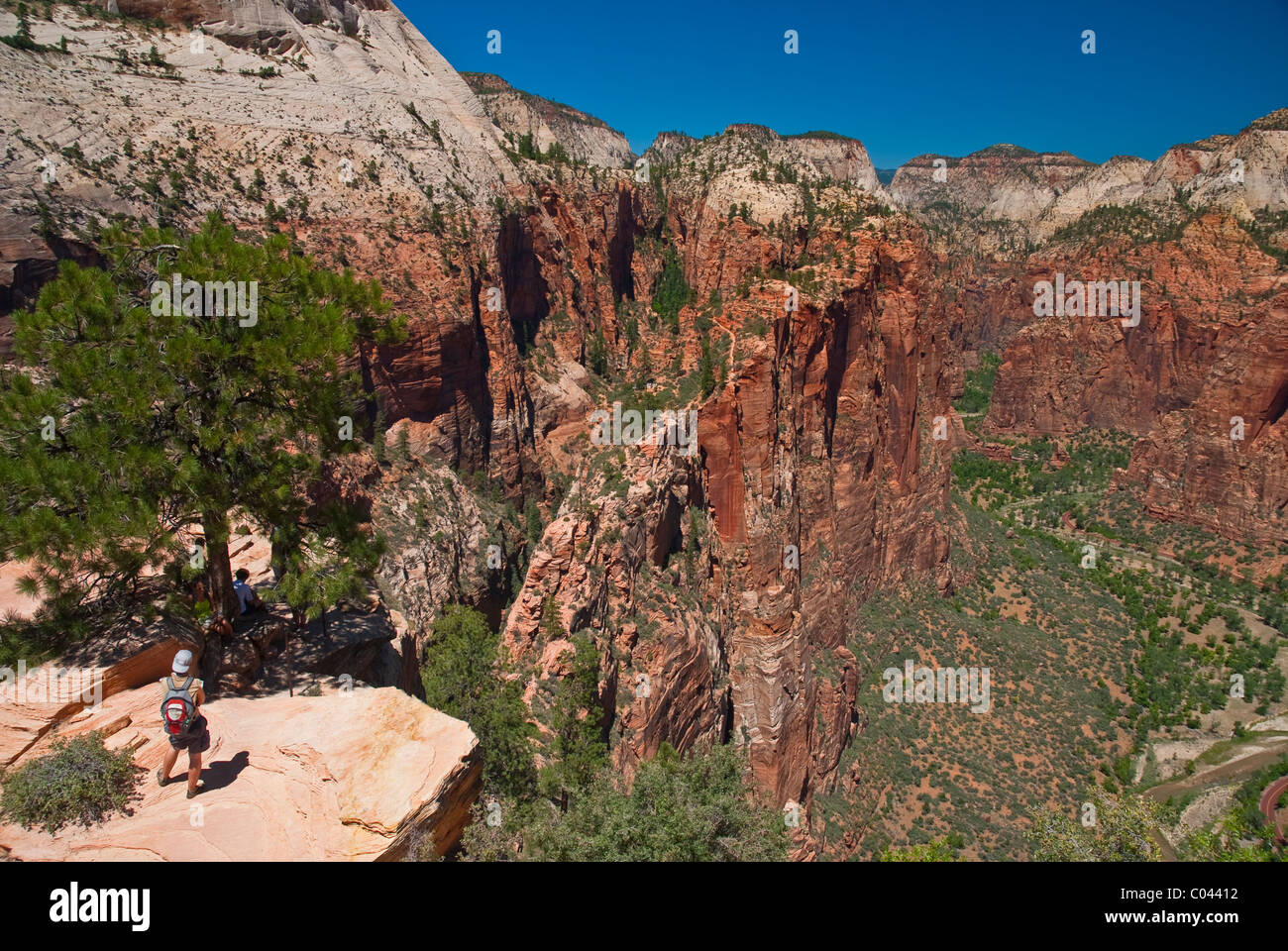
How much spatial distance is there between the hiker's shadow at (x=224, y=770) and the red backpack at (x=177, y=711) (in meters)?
1.11

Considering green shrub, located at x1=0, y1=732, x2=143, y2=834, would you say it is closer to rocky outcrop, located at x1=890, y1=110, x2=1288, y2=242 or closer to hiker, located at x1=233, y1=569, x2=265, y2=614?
hiker, located at x1=233, y1=569, x2=265, y2=614

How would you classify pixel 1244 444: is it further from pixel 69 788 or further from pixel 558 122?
pixel 558 122

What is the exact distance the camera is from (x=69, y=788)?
8789 millimetres

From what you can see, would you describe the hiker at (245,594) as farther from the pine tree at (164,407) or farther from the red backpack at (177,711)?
the red backpack at (177,711)

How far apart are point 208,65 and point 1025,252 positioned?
151062 millimetres

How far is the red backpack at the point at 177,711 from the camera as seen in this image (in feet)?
30.1

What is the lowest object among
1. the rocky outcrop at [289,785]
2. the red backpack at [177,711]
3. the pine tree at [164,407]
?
the rocky outcrop at [289,785]

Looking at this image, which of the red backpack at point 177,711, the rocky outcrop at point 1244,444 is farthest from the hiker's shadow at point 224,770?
the rocky outcrop at point 1244,444

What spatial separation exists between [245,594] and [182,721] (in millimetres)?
4746

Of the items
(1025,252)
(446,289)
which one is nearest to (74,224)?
(446,289)

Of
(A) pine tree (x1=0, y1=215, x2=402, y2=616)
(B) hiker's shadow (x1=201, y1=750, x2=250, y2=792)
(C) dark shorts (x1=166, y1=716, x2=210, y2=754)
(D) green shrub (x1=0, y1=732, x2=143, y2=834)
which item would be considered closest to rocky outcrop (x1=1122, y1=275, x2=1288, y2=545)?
(A) pine tree (x1=0, y1=215, x2=402, y2=616)

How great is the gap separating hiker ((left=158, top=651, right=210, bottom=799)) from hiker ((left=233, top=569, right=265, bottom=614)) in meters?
3.90

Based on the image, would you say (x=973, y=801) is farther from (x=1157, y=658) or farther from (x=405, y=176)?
(x=405, y=176)

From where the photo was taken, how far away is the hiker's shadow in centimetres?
987
